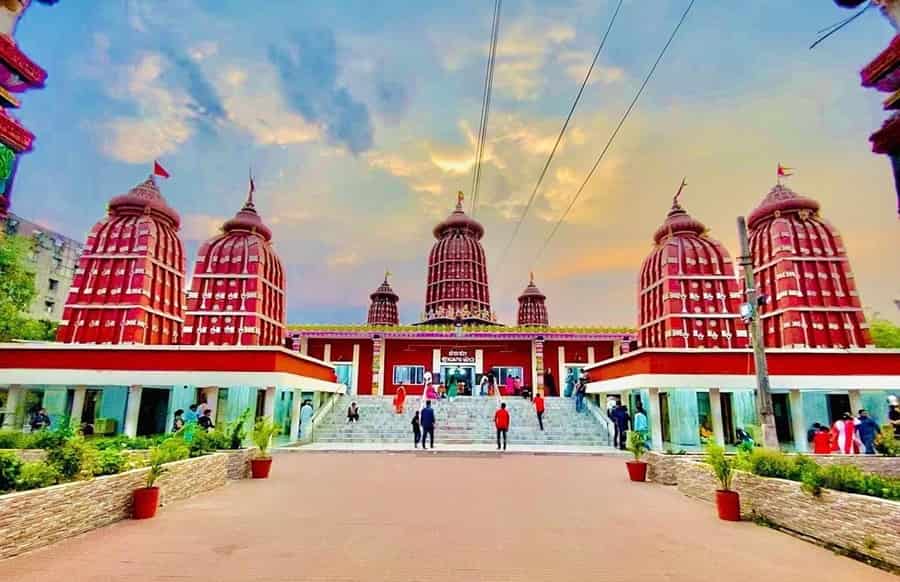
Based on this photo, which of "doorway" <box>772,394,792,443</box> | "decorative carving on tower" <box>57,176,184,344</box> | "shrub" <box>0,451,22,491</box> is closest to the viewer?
"shrub" <box>0,451,22,491</box>

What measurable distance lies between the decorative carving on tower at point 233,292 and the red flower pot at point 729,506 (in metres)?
24.1

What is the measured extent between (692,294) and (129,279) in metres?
29.4

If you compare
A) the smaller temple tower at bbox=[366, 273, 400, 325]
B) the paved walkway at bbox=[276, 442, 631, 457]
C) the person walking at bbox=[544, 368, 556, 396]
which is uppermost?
the smaller temple tower at bbox=[366, 273, 400, 325]

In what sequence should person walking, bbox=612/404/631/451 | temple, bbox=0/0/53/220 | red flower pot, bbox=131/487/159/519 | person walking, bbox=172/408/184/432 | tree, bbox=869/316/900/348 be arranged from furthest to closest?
1. tree, bbox=869/316/900/348
2. person walking, bbox=612/404/631/451
3. person walking, bbox=172/408/184/432
4. temple, bbox=0/0/53/220
5. red flower pot, bbox=131/487/159/519

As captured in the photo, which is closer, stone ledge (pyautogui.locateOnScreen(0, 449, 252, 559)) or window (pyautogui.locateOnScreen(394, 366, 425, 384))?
stone ledge (pyautogui.locateOnScreen(0, 449, 252, 559))

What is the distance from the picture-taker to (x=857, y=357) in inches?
662

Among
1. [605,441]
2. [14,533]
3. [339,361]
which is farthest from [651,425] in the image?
[339,361]

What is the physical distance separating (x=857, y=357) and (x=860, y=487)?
1500 centimetres

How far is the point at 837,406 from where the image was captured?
1817 centimetres

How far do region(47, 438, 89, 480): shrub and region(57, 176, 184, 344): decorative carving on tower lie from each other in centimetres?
2139

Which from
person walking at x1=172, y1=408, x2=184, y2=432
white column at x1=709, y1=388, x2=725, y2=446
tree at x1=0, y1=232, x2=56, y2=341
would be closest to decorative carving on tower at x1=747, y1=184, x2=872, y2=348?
white column at x1=709, y1=388, x2=725, y2=446

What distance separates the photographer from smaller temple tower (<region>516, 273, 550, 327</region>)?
47344 millimetres

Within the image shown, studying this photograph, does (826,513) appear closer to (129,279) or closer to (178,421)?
(178,421)

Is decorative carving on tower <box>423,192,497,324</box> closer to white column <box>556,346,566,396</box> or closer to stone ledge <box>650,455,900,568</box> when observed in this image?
white column <box>556,346,566,396</box>
